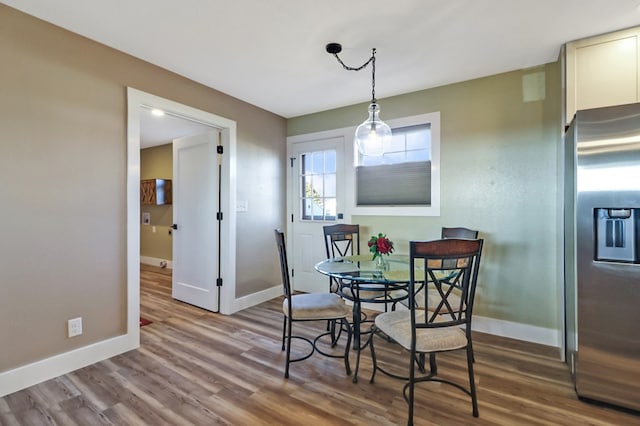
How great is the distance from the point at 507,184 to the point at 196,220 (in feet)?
11.5

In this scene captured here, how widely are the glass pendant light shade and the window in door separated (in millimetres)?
1563

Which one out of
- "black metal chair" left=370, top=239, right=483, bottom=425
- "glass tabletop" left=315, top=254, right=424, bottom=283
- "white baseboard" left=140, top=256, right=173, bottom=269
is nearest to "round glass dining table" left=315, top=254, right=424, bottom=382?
"glass tabletop" left=315, top=254, right=424, bottom=283

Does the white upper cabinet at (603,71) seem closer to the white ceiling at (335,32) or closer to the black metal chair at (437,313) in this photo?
the white ceiling at (335,32)

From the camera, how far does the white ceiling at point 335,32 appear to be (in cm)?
198

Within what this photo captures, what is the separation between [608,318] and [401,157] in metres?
2.29

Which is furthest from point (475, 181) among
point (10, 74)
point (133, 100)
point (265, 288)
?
point (10, 74)

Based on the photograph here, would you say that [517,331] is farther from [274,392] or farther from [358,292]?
[274,392]

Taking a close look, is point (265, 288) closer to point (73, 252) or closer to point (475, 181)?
point (73, 252)

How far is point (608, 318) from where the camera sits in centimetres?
182

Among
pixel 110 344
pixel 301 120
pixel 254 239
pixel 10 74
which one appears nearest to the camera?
pixel 10 74

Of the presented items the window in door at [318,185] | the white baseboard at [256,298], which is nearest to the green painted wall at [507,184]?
the window in door at [318,185]

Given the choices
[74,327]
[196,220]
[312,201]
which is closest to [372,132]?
[312,201]

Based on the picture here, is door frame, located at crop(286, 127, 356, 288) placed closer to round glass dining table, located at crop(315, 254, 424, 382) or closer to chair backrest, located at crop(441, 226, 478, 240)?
round glass dining table, located at crop(315, 254, 424, 382)

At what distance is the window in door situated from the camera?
160 inches
